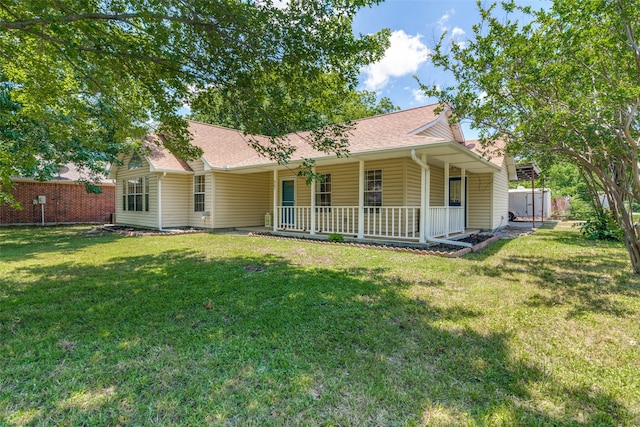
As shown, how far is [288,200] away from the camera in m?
13.0

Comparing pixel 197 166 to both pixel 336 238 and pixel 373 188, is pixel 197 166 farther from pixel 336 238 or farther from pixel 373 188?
pixel 373 188

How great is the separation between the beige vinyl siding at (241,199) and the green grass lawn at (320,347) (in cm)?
727

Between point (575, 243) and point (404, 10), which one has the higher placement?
point (404, 10)

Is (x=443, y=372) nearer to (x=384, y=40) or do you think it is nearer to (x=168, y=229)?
(x=384, y=40)

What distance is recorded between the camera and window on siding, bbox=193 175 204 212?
13.5m

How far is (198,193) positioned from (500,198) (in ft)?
45.4

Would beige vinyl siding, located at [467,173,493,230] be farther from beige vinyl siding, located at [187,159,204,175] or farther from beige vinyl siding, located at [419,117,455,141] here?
beige vinyl siding, located at [187,159,204,175]

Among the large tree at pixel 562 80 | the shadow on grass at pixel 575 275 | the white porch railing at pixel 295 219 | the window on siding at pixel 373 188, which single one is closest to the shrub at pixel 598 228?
the shadow on grass at pixel 575 275

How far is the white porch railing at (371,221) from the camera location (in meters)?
9.48

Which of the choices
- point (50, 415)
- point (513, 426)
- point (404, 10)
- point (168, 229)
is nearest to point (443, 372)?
point (513, 426)

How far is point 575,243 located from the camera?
32.0ft

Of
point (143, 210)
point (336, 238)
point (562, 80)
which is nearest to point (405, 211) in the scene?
point (336, 238)

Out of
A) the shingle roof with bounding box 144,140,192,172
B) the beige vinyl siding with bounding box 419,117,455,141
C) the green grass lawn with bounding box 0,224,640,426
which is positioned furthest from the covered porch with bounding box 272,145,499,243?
the shingle roof with bounding box 144,140,192,172

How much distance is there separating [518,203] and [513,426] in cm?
2665
